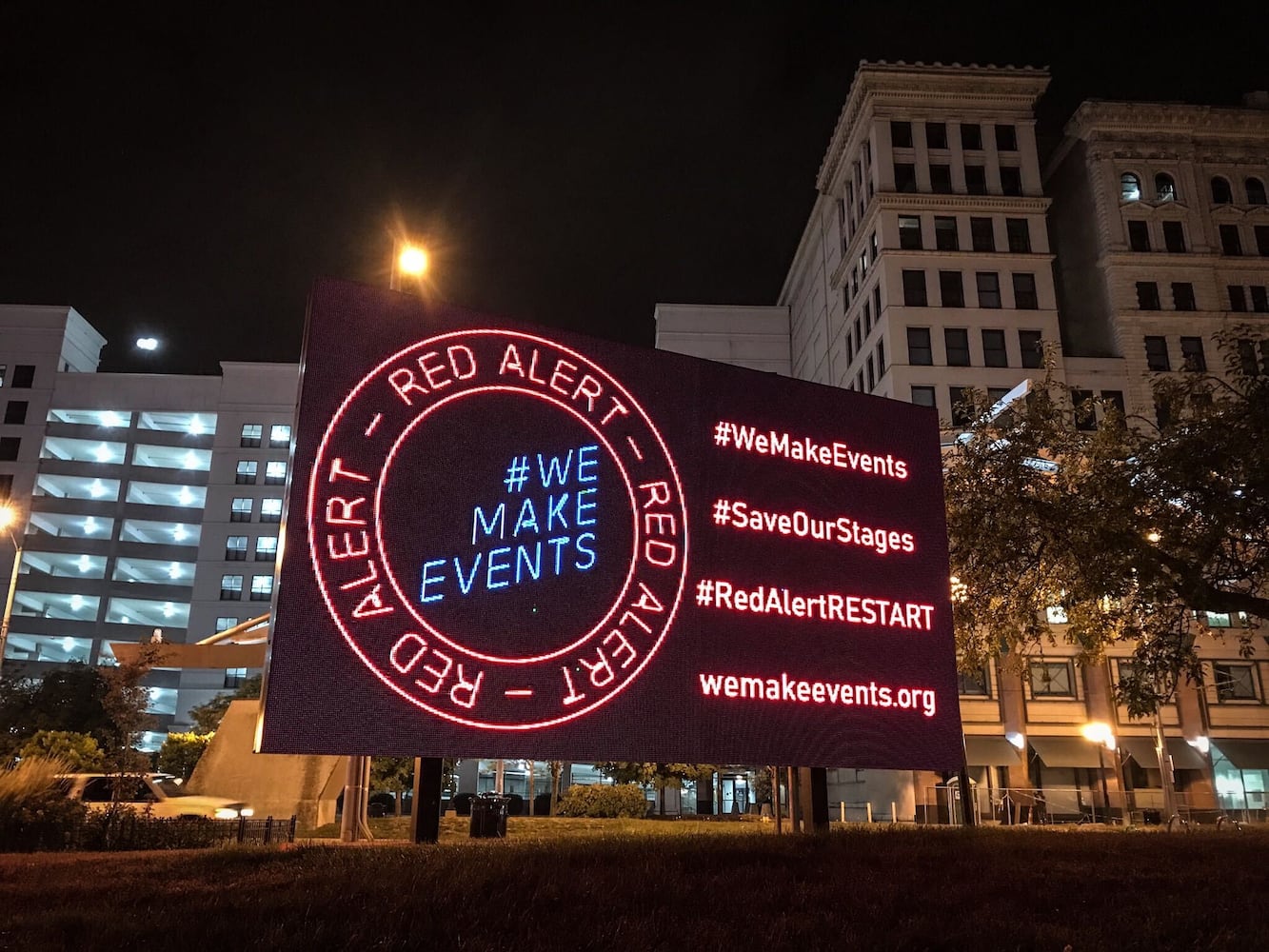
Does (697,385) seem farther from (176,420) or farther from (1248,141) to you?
(176,420)

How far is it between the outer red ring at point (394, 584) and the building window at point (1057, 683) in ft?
140

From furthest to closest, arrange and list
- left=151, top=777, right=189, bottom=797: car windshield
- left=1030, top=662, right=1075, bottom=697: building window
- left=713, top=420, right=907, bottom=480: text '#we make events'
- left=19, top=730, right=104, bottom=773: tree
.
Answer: left=1030, top=662, right=1075, bottom=697: building window < left=151, top=777, right=189, bottom=797: car windshield < left=19, top=730, right=104, bottom=773: tree < left=713, top=420, right=907, bottom=480: text '#we make events'

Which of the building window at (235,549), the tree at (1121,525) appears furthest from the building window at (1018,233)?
the building window at (235,549)

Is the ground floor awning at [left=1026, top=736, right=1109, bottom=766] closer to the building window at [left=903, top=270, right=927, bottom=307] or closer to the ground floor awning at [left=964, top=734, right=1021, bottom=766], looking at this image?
the ground floor awning at [left=964, top=734, right=1021, bottom=766]

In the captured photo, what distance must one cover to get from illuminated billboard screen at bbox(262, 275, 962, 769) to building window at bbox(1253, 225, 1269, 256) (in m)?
59.9

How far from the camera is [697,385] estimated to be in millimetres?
15828

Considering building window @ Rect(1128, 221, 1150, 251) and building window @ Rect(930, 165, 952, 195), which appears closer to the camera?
building window @ Rect(930, 165, 952, 195)

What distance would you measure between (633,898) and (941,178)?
61.3 metres

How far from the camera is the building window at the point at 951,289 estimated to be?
6138 centimetres

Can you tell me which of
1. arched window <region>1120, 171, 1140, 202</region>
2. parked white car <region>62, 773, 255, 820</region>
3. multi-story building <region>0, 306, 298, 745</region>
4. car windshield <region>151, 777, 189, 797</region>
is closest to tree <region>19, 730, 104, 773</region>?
parked white car <region>62, 773, 255, 820</region>

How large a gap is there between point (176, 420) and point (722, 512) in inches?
3509

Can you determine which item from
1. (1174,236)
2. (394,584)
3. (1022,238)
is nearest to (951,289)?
(1022,238)

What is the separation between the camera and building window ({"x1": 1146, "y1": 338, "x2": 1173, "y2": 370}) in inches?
2452

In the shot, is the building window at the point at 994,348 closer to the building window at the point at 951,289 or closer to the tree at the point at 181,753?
the building window at the point at 951,289
